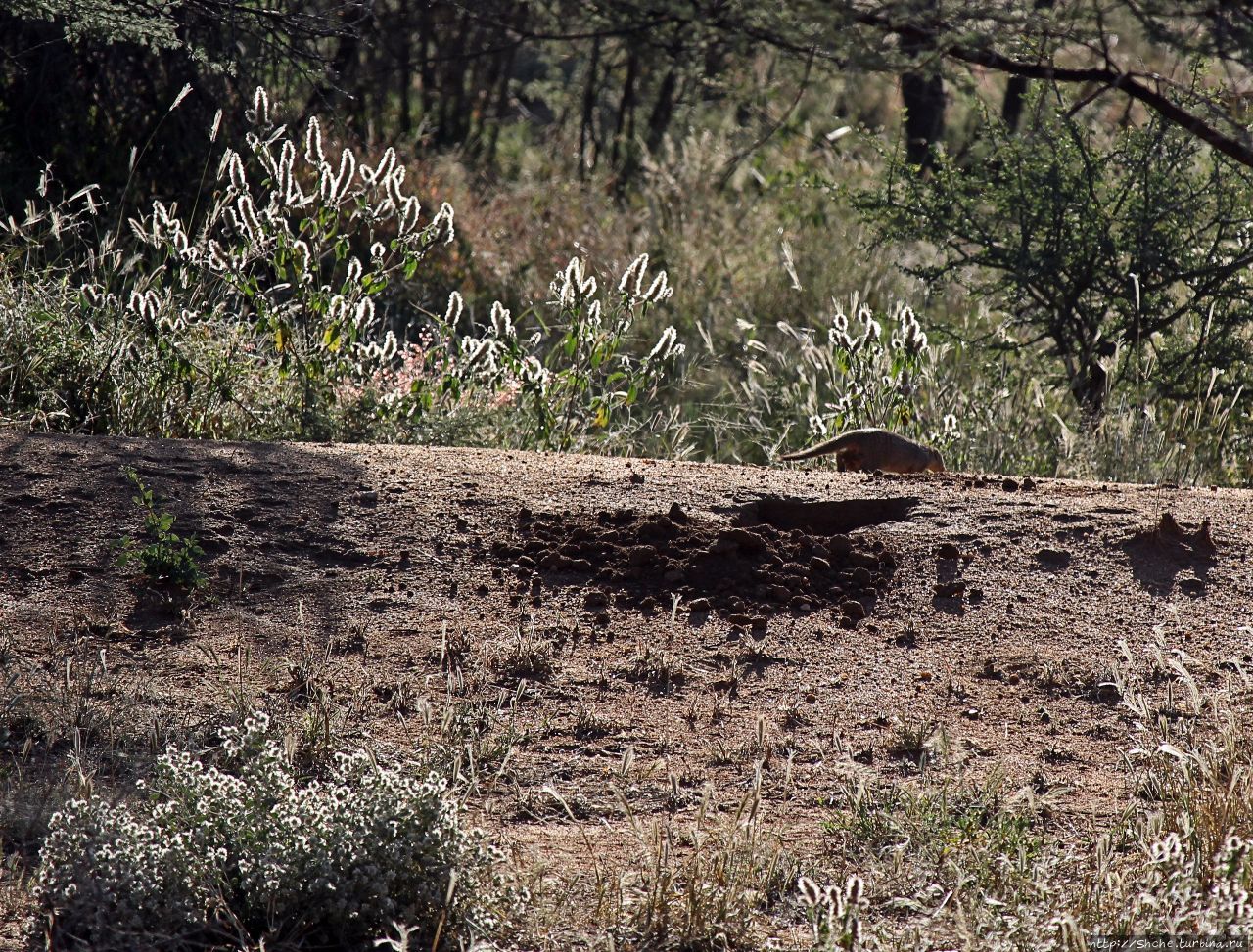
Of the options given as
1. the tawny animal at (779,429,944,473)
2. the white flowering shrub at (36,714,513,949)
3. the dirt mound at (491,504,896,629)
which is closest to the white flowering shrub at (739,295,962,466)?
the tawny animal at (779,429,944,473)

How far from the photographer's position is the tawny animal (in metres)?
5.07

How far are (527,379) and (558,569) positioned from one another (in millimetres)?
1742

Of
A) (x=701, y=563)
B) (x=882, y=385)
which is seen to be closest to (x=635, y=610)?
(x=701, y=563)

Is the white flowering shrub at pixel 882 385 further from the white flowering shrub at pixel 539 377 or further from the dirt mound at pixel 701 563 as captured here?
the dirt mound at pixel 701 563

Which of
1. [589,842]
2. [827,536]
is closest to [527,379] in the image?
[827,536]

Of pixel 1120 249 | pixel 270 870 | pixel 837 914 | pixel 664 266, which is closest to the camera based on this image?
pixel 837 914

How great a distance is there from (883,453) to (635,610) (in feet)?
5.14

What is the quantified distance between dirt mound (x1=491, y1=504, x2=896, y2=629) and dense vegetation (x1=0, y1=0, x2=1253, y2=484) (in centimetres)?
124

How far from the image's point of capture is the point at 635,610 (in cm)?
388

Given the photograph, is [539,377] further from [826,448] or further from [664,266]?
[664,266]

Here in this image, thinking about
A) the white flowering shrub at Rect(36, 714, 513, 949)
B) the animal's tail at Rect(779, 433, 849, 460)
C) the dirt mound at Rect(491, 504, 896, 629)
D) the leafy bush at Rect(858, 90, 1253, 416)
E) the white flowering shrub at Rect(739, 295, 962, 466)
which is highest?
the leafy bush at Rect(858, 90, 1253, 416)

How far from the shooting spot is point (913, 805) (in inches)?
113

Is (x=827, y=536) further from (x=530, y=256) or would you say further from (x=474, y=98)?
(x=474, y=98)

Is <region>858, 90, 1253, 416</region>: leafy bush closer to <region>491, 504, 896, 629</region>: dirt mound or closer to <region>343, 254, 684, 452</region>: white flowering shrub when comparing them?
<region>343, 254, 684, 452</region>: white flowering shrub
